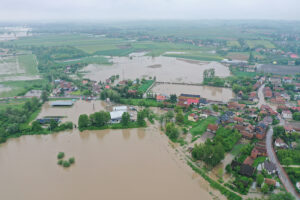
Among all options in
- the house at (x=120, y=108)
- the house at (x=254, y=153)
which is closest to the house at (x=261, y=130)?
the house at (x=254, y=153)

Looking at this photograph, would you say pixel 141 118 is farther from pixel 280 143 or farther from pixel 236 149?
pixel 280 143

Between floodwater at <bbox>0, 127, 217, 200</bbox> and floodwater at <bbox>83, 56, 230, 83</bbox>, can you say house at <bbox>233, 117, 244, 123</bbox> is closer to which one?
floodwater at <bbox>0, 127, 217, 200</bbox>

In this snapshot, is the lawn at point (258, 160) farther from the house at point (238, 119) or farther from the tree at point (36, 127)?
the tree at point (36, 127)

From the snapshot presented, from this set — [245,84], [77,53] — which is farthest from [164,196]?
→ [77,53]

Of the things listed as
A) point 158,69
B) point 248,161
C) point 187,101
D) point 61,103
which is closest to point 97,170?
point 248,161

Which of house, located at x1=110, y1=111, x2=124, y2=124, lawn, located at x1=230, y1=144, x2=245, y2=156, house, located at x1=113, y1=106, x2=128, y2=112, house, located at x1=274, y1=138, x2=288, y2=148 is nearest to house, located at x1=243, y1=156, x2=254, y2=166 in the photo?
lawn, located at x1=230, y1=144, x2=245, y2=156

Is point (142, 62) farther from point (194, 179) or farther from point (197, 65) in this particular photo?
point (194, 179)
